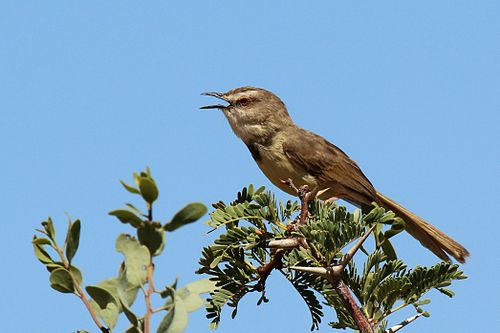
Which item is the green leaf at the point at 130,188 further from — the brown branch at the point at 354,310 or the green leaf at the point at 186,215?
the brown branch at the point at 354,310

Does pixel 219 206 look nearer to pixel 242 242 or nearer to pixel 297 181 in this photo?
pixel 242 242

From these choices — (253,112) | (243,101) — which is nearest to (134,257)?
(253,112)

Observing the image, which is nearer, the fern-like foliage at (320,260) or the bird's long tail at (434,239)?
the fern-like foliage at (320,260)

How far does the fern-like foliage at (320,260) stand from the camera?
2.70 metres

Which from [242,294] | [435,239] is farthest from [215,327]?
[435,239]

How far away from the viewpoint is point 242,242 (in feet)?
10.4

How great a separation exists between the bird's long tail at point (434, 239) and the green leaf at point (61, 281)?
4898 mm

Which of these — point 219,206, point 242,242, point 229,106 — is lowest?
point 242,242

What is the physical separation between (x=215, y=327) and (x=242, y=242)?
15.0 inches

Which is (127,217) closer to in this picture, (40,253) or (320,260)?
(40,253)

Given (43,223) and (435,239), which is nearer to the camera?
(43,223)

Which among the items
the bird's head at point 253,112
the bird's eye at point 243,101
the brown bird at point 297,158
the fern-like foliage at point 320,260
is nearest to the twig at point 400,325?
A: the fern-like foliage at point 320,260

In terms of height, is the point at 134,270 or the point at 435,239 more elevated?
the point at 435,239

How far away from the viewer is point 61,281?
1402 mm
